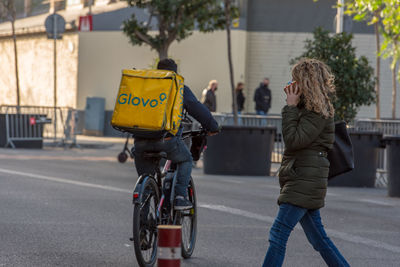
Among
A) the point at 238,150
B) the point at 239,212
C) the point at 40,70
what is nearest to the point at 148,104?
the point at 239,212

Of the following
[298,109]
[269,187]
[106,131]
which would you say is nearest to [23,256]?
[298,109]

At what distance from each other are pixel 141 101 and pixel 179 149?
58cm

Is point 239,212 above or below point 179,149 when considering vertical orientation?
below

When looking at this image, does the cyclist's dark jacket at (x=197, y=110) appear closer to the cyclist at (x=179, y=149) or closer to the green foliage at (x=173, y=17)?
the cyclist at (x=179, y=149)

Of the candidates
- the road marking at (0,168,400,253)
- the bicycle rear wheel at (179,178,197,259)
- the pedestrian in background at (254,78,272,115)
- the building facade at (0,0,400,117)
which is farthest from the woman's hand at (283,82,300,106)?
the building facade at (0,0,400,117)

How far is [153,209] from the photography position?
22.5 ft

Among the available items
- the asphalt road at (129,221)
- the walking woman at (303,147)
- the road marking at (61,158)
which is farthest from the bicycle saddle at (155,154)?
the road marking at (61,158)

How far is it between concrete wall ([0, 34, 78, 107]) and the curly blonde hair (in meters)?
26.2

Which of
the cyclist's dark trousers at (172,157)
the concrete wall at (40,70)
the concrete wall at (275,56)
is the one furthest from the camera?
the concrete wall at (40,70)

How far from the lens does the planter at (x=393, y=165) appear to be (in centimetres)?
1374

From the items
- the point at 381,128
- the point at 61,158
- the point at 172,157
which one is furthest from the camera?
the point at 61,158

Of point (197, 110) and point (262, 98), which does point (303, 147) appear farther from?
point (262, 98)

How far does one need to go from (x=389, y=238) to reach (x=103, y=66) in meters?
23.1

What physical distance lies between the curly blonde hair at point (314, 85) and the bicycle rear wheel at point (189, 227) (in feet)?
6.39
